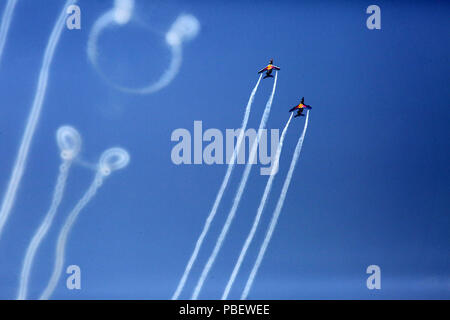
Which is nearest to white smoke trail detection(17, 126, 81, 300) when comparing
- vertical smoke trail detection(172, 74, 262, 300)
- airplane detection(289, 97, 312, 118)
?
vertical smoke trail detection(172, 74, 262, 300)

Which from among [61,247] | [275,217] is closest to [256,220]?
[275,217]

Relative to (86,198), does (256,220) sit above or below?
below

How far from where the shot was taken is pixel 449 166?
3.34 m

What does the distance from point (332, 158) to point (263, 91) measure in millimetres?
725

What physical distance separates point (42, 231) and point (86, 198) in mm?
396

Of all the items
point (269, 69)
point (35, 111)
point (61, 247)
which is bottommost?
point (61, 247)

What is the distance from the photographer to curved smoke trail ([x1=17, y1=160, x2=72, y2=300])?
10.6 ft

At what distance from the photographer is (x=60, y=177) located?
128 inches

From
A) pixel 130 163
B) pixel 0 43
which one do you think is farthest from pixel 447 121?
pixel 0 43

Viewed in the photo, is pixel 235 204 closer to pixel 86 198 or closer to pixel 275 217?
pixel 275 217

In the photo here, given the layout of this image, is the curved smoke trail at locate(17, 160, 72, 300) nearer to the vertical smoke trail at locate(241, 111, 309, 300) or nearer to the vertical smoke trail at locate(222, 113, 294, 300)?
the vertical smoke trail at locate(222, 113, 294, 300)

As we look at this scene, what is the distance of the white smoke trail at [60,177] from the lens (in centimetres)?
323

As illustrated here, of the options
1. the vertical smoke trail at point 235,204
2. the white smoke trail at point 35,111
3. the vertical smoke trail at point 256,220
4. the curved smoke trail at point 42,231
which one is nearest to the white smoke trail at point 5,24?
the white smoke trail at point 35,111
